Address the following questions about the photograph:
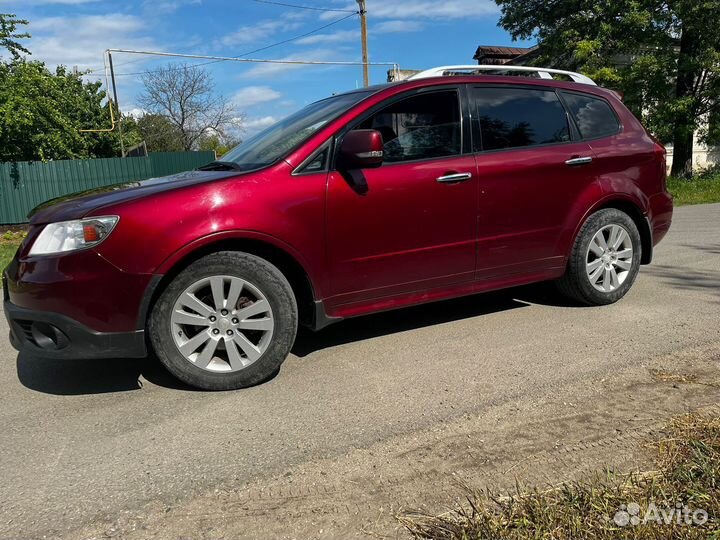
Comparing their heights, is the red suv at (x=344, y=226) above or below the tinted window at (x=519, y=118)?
below

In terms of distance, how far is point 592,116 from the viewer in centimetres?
462

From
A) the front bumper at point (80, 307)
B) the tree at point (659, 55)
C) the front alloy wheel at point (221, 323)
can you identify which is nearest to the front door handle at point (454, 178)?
the front alloy wheel at point (221, 323)

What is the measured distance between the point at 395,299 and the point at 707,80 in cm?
1958

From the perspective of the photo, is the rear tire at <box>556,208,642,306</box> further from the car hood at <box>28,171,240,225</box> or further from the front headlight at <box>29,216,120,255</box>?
the front headlight at <box>29,216,120,255</box>

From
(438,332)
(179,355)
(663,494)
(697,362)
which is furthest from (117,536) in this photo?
(697,362)

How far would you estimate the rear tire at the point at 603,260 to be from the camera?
4.48m

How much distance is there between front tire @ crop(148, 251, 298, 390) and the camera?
124 inches

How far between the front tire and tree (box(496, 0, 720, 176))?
55.5 ft

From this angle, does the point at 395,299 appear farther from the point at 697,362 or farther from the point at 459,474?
the point at 697,362

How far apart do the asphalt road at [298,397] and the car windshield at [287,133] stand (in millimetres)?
1385

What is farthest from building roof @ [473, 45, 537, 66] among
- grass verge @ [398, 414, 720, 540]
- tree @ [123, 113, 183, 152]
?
grass verge @ [398, 414, 720, 540]

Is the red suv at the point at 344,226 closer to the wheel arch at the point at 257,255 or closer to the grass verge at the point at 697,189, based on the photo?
the wheel arch at the point at 257,255

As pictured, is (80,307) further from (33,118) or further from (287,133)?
(33,118)

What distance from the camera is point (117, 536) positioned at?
6.73 ft
